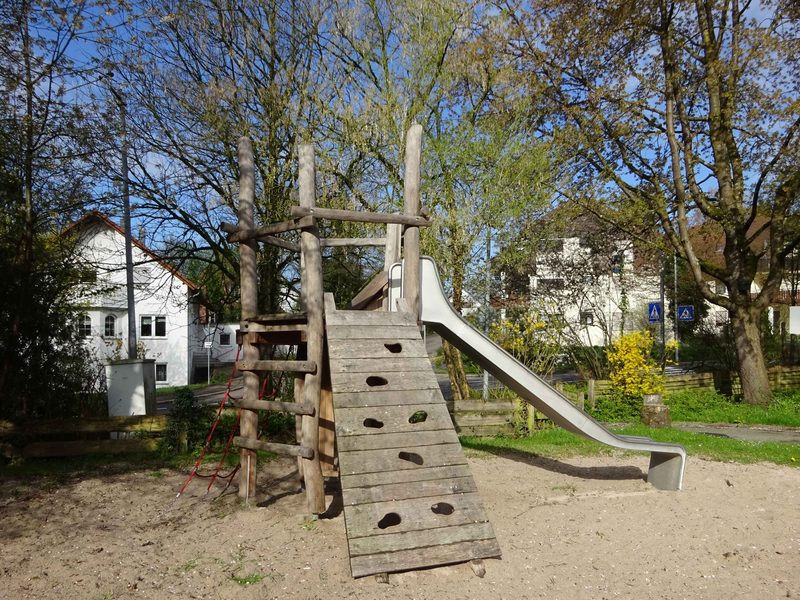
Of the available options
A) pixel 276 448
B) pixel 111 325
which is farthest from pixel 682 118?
pixel 111 325

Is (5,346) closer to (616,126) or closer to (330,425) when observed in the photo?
(330,425)

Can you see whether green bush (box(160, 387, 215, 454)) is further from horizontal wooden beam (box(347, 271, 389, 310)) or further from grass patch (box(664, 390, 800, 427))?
grass patch (box(664, 390, 800, 427))

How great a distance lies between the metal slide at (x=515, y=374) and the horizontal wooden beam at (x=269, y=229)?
3.95 ft

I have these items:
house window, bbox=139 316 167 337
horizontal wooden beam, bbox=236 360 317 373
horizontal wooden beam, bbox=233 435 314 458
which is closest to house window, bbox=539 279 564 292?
horizontal wooden beam, bbox=236 360 317 373

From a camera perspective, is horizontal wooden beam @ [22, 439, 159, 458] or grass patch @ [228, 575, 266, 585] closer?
grass patch @ [228, 575, 266, 585]

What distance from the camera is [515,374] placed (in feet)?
22.7

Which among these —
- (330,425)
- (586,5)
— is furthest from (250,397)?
(586,5)

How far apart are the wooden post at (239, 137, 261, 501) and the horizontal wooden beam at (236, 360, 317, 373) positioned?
134mm

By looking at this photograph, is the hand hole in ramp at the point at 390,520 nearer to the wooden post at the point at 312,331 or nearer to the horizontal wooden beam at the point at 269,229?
the wooden post at the point at 312,331

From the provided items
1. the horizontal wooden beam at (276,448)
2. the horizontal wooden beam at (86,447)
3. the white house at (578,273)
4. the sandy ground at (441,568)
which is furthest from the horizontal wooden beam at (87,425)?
the white house at (578,273)

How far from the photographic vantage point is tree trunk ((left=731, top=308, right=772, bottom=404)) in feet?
45.6

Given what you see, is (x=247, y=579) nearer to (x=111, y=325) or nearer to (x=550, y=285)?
(x=550, y=285)

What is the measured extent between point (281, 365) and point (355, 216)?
171 cm

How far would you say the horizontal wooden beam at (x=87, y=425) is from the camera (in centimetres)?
865
